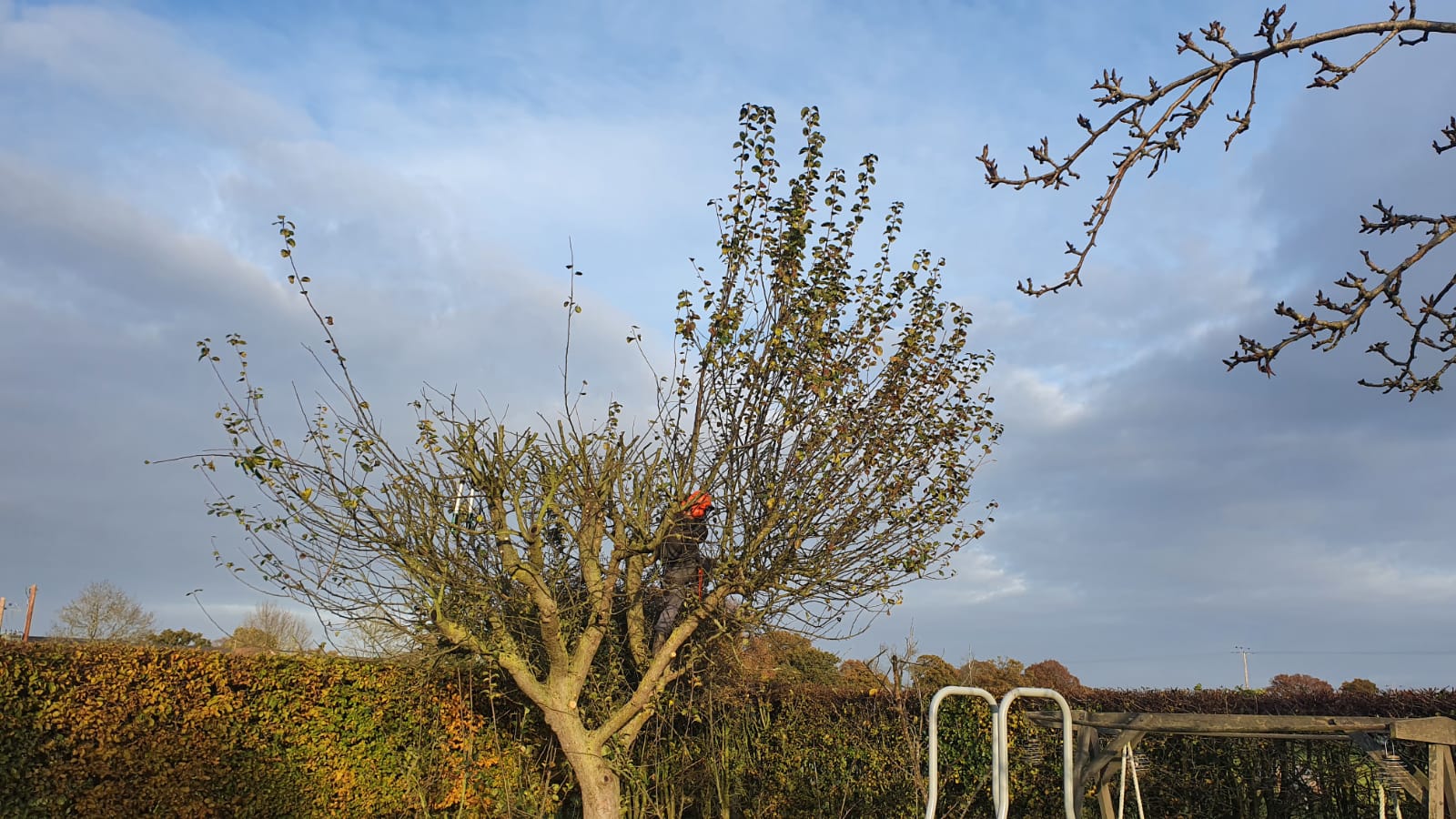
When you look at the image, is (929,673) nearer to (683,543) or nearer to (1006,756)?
(683,543)

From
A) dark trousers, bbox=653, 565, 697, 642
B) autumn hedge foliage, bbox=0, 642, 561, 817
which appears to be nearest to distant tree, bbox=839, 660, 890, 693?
dark trousers, bbox=653, 565, 697, 642

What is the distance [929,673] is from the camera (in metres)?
9.84

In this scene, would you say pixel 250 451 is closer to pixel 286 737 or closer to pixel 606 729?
pixel 286 737

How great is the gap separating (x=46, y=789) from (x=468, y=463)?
12.0ft

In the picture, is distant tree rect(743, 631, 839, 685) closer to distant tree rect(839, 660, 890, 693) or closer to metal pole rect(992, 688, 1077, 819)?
distant tree rect(839, 660, 890, 693)

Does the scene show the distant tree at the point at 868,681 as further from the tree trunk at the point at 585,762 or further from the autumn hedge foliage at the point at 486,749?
the tree trunk at the point at 585,762

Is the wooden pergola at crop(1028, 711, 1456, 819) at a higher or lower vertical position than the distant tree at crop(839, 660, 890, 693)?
lower

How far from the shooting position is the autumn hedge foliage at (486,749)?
7500 mm

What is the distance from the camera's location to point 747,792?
10508mm

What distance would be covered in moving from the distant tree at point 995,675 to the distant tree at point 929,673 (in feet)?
0.75

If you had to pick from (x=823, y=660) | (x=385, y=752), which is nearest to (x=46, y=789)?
(x=385, y=752)

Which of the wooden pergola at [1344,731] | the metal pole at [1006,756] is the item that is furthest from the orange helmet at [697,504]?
the metal pole at [1006,756]

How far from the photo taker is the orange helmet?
855cm

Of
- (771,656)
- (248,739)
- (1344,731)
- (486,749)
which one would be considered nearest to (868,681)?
(771,656)
